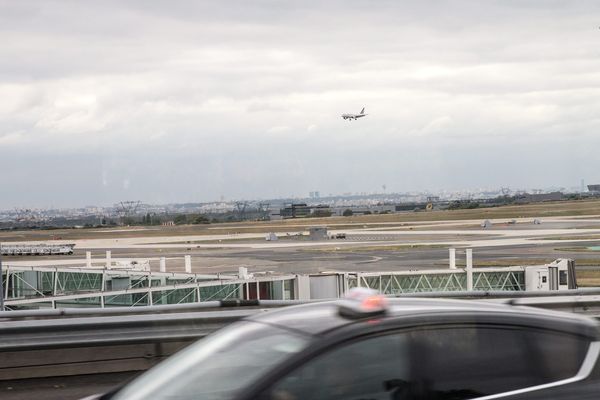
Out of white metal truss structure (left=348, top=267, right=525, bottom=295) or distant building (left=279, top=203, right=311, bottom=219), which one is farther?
distant building (left=279, top=203, right=311, bottom=219)

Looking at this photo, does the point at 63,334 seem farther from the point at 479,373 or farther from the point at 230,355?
the point at 479,373

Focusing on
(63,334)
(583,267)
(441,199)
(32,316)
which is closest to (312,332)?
(63,334)

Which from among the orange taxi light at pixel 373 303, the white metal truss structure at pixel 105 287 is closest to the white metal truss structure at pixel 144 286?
the white metal truss structure at pixel 105 287

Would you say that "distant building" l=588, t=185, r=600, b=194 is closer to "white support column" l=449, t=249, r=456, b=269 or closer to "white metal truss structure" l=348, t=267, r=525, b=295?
"white metal truss structure" l=348, t=267, r=525, b=295

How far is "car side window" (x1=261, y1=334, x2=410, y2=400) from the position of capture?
3.40m

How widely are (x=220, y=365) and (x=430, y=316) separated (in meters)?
0.97

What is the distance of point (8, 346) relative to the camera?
7547 mm

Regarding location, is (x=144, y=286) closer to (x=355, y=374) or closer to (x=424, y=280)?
(x=424, y=280)

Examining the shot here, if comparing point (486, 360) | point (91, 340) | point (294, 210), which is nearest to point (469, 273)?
point (294, 210)

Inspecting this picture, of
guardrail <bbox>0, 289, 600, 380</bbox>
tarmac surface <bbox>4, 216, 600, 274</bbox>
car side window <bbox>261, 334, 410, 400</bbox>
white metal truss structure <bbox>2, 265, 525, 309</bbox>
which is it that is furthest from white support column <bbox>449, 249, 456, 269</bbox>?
car side window <bbox>261, 334, 410, 400</bbox>

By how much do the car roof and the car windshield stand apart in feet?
0.30

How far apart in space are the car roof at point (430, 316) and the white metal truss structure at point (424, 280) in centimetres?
892

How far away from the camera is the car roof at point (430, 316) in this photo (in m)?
Result: 3.65

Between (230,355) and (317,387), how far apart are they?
1.61ft
